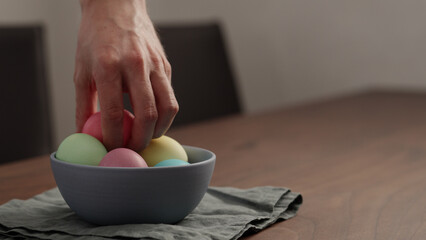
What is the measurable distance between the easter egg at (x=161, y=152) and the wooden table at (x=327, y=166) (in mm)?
134

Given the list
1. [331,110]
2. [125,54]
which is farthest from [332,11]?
[125,54]

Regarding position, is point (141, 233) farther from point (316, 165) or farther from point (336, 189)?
point (316, 165)

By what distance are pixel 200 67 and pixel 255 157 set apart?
816mm

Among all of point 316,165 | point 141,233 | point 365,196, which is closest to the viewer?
point 141,233

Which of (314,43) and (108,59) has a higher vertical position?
(108,59)

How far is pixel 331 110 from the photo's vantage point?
1.83 m

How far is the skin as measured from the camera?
692 mm

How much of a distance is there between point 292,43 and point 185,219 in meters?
2.49

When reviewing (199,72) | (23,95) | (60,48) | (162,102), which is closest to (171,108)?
(162,102)

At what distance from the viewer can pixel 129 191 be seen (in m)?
0.63

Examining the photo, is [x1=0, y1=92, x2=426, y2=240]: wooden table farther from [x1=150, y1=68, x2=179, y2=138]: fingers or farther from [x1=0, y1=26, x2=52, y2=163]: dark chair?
[x1=0, y1=26, x2=52, y2=163]: dark chair

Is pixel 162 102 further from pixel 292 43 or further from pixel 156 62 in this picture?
pixel 292 43

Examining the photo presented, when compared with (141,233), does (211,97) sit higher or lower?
lower

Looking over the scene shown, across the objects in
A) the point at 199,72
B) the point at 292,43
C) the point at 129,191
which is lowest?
the point at 292,43
